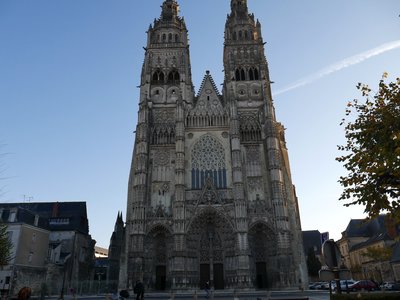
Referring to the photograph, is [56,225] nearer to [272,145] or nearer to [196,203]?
[196,203]

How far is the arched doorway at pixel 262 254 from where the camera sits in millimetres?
33594

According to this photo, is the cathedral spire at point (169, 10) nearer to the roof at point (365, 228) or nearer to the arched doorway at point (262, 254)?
the arched doorway at point (262, 254)

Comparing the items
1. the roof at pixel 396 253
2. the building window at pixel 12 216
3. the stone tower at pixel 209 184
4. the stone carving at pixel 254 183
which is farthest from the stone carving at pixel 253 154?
the building window at pixel 12 216

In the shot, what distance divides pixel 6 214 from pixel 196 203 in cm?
1839

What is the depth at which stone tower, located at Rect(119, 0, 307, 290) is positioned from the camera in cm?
3294

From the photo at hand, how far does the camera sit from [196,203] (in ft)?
115

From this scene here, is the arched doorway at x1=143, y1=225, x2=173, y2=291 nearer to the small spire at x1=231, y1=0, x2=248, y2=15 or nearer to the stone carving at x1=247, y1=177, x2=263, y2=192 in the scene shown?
the stone carving at x1=247, y1=177, x2=263, y2=192

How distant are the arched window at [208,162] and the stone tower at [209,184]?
12 cm

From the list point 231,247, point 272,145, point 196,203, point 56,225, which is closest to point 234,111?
point 272,145

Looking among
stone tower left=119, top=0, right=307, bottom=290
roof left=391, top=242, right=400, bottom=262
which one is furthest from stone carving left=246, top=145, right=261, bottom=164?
roof left=391, top=242, right=400, bottom=262

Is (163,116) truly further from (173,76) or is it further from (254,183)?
(254,183)

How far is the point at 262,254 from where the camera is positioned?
34.6 meters

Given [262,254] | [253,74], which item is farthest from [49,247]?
[253,74]

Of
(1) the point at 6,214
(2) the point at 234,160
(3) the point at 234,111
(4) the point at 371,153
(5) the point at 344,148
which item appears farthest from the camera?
(3) the point at 234,111
